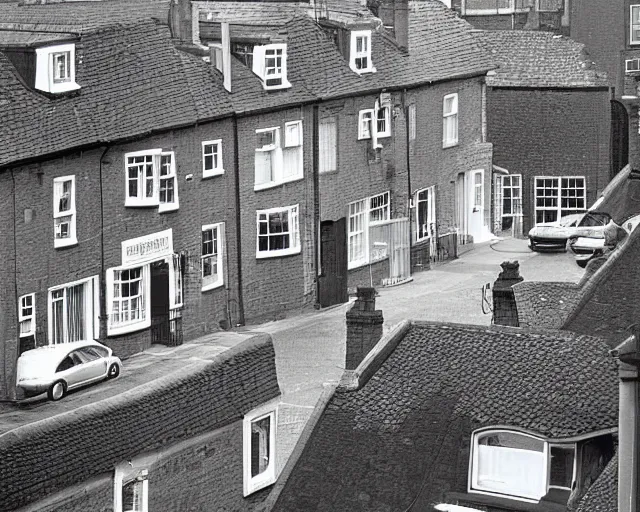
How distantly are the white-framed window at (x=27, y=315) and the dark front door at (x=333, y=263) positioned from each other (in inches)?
496

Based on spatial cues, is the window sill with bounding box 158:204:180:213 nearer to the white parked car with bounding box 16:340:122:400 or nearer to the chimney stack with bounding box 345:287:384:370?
the white parked car with bounding box 16:340:122:400

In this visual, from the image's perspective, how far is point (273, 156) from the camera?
5475 centimetres

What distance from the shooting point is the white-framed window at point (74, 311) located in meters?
46.4

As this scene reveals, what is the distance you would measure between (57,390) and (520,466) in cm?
2036

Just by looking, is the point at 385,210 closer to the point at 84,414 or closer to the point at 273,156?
the point at 273,156

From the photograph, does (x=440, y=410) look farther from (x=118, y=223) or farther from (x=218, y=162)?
(x=218, y=162)

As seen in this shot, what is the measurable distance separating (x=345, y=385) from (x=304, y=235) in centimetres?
2819

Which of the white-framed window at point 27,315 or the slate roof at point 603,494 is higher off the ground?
the slate roof at point 603,494

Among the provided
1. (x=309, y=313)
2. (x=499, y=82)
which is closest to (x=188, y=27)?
→ (x=309, y=313)

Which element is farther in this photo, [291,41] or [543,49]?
[543,49]

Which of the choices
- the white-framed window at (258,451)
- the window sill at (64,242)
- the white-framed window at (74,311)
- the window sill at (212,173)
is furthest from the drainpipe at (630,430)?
the window sill at (212,173)

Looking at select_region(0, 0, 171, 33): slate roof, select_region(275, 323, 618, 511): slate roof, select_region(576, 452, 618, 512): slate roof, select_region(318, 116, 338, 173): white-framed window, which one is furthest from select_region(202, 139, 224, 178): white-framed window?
select_region(576, 452, 618, 512): slate roof

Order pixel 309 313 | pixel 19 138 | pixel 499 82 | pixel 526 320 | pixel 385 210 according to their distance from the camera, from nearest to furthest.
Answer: pixel 526 320, pixel 19 138, pixel 309 313, pixel 385 210, pixel 499 82

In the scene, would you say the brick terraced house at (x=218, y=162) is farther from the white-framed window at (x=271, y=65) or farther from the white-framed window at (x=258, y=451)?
the white-framed window at (x=258, y=451)
